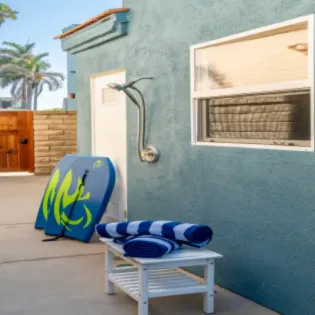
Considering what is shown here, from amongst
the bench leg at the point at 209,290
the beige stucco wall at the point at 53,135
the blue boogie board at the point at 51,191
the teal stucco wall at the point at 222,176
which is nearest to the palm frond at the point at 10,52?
the beige stucco wall at the point at 53,135

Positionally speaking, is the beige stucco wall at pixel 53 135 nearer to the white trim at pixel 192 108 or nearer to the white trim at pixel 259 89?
the white trim at pixel 192 108

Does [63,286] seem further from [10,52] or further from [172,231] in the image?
[10,52]

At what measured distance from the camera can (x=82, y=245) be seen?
698 centimetres

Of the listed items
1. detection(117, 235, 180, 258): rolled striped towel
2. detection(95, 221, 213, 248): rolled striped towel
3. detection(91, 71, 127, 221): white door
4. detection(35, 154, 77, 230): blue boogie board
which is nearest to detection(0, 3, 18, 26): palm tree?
detection(91, 71, 127, 221): white door

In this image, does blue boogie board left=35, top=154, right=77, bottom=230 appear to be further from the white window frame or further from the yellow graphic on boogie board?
the white window frame

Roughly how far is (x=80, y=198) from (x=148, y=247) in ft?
9.95

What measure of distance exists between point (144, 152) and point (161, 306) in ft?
6.75

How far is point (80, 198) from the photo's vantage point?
7398mm

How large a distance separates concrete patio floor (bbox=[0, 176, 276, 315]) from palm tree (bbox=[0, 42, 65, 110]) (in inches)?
1987

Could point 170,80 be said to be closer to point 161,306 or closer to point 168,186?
point 168,186

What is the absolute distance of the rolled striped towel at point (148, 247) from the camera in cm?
445

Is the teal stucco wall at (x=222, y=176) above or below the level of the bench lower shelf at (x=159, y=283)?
above

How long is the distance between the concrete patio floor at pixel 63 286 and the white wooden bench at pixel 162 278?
0.16 m

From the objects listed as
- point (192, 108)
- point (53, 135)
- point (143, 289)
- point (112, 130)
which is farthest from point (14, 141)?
point (143, 289)
